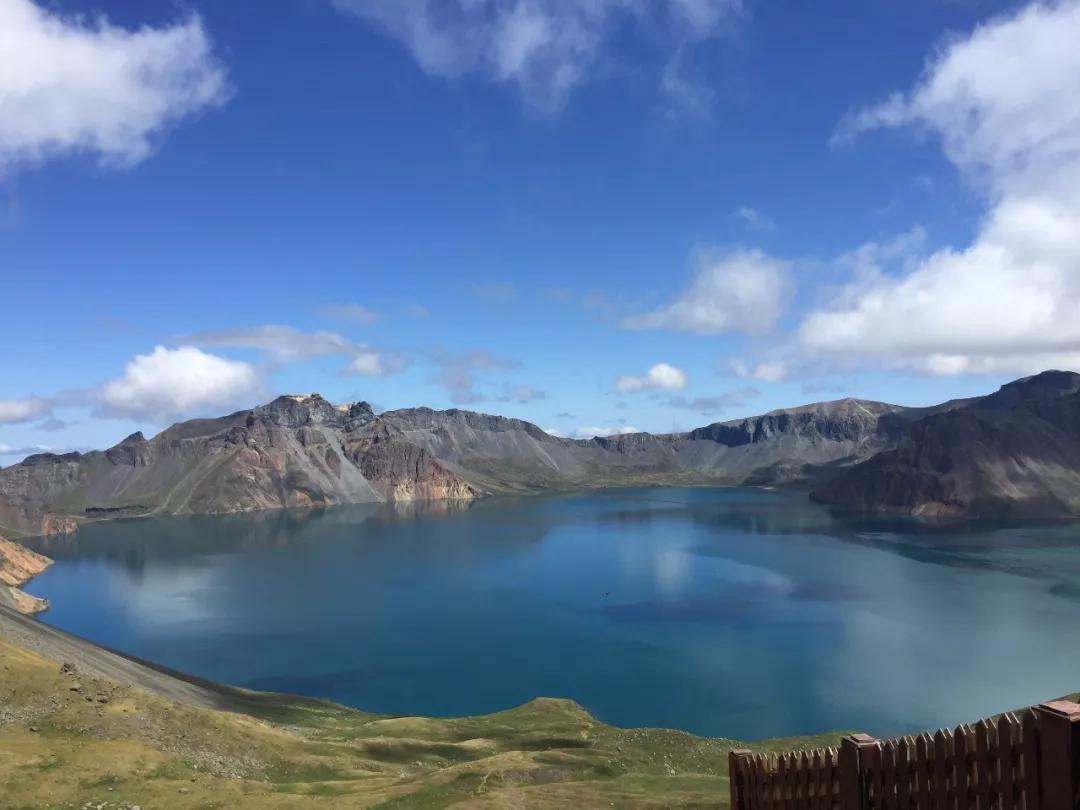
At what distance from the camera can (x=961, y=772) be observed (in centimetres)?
824

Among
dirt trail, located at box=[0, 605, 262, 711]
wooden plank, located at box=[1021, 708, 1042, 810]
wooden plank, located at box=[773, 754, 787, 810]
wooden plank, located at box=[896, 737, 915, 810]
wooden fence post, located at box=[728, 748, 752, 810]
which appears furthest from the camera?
dirt trail, located at box=[0, 605, 262, 711]

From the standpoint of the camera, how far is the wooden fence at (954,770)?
710 centimetres

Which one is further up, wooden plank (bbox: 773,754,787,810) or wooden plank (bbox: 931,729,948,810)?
wooden plank (bbox: 931,729,948,810)

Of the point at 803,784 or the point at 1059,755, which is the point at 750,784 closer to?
the point at 803,784

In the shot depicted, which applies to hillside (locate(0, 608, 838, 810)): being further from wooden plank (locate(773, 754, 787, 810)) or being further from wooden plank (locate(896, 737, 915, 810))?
wooden plank (locate(896, 737, 915, 810))

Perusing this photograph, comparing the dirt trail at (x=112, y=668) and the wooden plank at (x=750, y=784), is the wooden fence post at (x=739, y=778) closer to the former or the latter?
the wooden plank at (x=750, y=784)

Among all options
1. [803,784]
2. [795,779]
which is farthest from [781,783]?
[803,784]

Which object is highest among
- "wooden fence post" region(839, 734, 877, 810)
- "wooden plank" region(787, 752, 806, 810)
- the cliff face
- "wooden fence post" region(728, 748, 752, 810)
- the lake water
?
"wooden fence post" region(839, 734, 877, 810)

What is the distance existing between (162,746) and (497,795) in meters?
17.6

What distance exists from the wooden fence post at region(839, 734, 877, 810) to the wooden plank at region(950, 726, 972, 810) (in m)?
1.24

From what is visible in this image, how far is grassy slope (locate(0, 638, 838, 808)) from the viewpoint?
30.9m

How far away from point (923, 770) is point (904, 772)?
308mm

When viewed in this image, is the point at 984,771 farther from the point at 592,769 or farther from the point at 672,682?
the point at 672,682

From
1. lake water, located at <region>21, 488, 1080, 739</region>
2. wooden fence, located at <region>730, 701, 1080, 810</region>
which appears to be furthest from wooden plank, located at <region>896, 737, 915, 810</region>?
lake water, located at <region>21, 488, 1080, 739</region>
